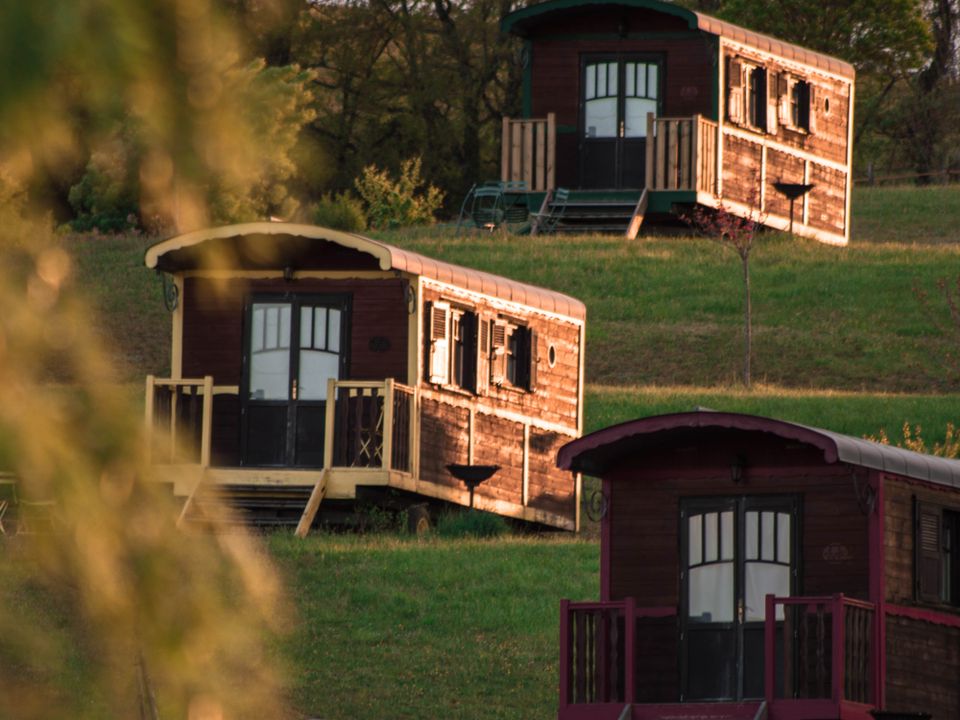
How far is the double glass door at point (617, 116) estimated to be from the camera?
4159cm

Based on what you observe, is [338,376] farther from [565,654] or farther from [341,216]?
[341,216]

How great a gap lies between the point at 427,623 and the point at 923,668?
15.8ft

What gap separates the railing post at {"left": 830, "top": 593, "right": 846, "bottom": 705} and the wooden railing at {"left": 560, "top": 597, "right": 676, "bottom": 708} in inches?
63.8

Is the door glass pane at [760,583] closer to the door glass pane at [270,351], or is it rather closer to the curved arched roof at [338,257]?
the curved arched roof at [338,257]

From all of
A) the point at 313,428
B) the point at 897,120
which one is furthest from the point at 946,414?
the point at 897,120

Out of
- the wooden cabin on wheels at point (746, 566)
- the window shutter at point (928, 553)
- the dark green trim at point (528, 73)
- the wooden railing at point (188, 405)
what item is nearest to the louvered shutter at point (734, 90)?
the dark green trim at point (528, 73)

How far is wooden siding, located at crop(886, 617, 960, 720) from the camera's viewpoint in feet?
54.4

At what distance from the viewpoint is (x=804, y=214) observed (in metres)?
45.0

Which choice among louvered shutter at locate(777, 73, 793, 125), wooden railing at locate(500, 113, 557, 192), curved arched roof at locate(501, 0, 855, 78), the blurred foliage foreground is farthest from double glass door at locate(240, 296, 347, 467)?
the blurred foliage foreground

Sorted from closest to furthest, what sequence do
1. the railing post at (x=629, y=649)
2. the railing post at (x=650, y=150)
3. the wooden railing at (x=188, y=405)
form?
the railing post at (x=629, y=649) < the wooden railing at (x=188, y=405) < the railing post at (x=650, y=150)

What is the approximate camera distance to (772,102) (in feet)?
144

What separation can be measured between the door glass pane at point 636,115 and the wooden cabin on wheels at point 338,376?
15.3m

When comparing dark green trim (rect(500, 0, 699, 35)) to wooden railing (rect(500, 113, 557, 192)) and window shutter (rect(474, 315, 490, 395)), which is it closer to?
wooden railing (rect(500, 113, 557, 192))

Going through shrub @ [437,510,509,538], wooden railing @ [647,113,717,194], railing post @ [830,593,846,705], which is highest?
wooden railing @ [647,113,717,194]
